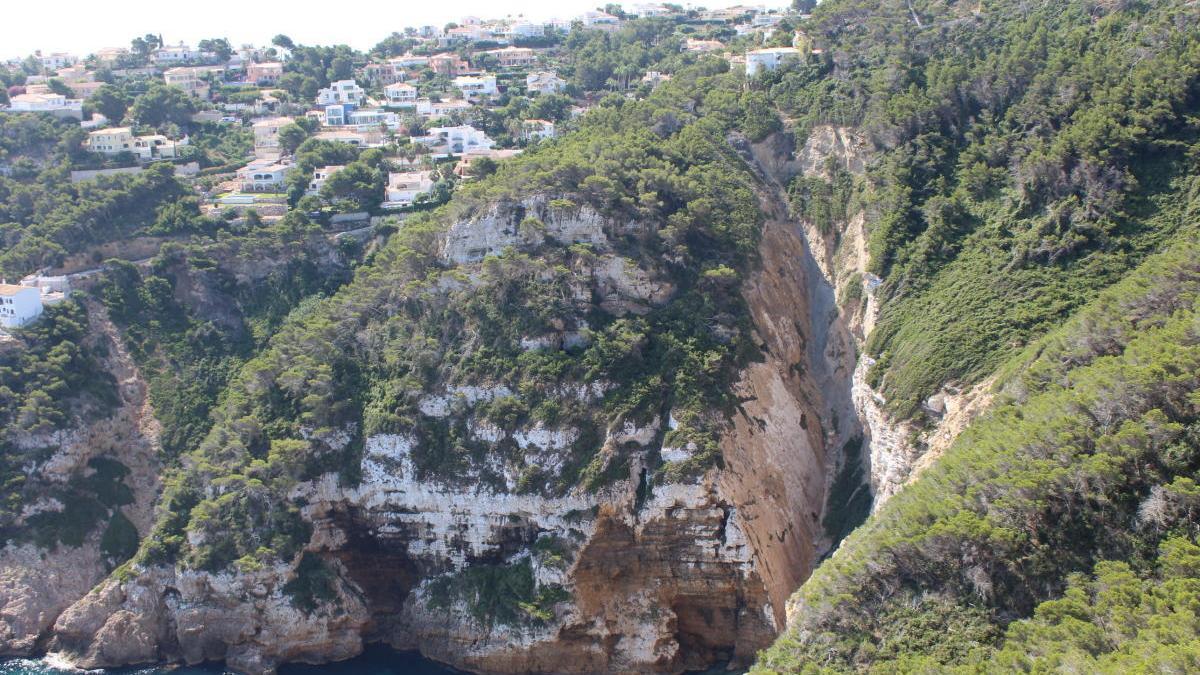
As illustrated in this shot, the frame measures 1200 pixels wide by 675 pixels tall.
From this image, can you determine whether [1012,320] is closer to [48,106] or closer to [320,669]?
[320,669]

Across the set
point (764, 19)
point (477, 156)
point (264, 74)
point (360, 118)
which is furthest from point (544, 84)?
point (264, 74)

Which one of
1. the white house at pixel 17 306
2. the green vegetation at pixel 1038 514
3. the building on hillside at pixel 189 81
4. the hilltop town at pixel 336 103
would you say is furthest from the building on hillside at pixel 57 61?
the green vegetation at pixel 1038 514

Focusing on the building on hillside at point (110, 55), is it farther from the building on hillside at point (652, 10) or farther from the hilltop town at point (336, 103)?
the building on hillside at point (652, 10)

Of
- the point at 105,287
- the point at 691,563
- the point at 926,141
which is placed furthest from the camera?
the point at 105,287

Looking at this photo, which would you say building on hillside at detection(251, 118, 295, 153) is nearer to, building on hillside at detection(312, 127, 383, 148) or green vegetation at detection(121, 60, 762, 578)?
building on hillside at detection(312, 127, 383, 148)

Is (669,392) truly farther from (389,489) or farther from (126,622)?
(126,622)

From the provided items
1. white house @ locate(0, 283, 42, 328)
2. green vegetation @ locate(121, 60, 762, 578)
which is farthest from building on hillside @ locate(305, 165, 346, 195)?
white house @ locate(0, 283, 42, 328)

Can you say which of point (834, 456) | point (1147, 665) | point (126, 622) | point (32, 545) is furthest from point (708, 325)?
point (32, 545)
